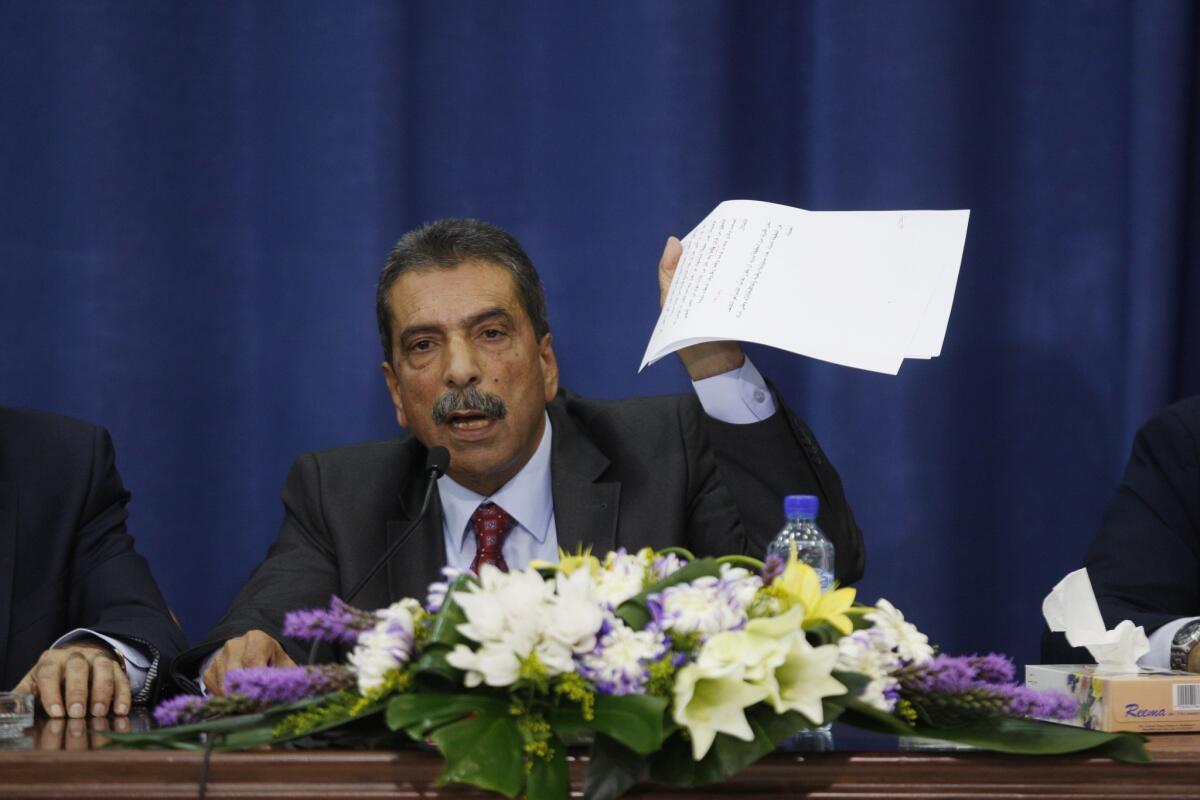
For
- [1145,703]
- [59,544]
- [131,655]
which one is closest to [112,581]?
[59,544]

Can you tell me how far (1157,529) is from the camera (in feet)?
8.60

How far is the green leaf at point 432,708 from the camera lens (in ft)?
3.67

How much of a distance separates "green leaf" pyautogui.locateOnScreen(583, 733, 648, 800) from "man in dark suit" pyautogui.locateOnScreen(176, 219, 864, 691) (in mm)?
1171

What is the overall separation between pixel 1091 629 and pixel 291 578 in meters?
1.34

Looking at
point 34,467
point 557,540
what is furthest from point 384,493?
point 34,467

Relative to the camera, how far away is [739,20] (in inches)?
121

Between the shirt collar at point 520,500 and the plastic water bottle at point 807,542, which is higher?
the shirt collar at point 520,500

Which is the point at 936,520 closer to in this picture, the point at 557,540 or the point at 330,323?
the point at 557,540

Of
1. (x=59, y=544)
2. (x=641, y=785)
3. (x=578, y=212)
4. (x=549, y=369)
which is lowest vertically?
(x=641, y=785)

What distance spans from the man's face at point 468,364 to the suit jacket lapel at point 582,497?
0.28 ft

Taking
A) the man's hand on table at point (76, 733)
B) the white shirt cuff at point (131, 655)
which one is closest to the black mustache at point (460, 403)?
the white shirt cuff at point (131, 655)

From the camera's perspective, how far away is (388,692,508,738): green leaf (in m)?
1.12

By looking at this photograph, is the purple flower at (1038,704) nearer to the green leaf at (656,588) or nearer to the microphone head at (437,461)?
the green leaf at (656,588)

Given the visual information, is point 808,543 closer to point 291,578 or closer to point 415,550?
point 415,550
